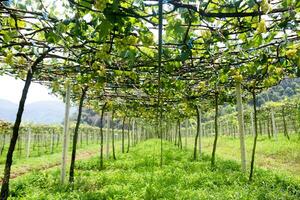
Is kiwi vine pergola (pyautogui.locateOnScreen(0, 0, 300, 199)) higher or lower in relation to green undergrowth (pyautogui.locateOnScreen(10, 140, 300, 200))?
higher

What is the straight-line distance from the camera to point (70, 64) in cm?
688

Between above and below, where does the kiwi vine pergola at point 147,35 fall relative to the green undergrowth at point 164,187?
above

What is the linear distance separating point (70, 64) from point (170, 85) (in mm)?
2661

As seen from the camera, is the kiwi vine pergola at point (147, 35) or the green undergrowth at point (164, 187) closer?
the kiwi vine pergola at point (147, 35)

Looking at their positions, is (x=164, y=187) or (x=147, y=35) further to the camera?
(x=164, y=187)

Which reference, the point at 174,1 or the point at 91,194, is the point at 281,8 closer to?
the point at 174,1

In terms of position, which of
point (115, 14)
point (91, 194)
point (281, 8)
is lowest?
point (91, 194)

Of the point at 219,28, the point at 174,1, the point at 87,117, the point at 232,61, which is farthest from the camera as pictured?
the point at 87,117

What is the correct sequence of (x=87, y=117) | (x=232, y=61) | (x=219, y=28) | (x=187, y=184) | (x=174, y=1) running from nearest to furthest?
(x=174, y=1) < (x=219, y=28) < (x=232, y=61) < (x=187, y=184) < (x=87, y=117)

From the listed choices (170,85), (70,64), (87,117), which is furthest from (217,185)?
(87,117)

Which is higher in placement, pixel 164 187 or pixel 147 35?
pixel 147 35

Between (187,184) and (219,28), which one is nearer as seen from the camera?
(219,28)

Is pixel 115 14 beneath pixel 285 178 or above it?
above

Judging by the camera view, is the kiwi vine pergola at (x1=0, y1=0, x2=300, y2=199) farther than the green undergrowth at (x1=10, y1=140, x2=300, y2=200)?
No
